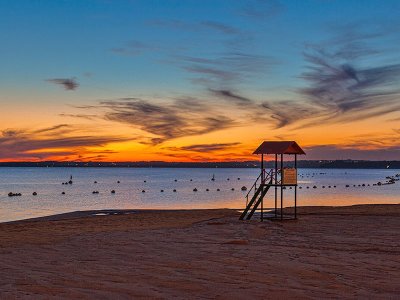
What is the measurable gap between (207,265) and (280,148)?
1854cm

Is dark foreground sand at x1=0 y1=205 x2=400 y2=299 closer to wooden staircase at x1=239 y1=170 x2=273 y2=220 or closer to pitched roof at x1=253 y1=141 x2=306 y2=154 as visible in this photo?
wooden staircase at x1=239 y1=170 x2=273 y2=220

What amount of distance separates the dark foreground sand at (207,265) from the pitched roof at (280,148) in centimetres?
819

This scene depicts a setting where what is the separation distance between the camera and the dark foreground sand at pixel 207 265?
1121 cm

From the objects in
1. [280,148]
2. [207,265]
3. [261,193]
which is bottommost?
[207,265]

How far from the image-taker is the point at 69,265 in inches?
572

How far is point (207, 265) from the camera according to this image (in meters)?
14.5

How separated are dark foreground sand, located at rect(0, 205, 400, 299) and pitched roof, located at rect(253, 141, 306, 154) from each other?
8191mm

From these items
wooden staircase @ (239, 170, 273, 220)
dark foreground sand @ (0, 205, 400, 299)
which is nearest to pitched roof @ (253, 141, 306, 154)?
wooden staircase @ (239, 170, 273, 220)

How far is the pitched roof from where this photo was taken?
31.8 m

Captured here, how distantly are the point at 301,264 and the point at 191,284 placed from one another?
4.33 meters

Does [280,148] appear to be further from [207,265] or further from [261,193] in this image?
[207,265]

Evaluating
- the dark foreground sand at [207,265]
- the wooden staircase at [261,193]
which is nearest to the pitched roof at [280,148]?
the wooden staircase at [261,193]

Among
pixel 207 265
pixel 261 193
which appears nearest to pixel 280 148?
pixel 261 193

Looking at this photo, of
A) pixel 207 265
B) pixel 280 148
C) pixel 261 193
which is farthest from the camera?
pixel 261 193
